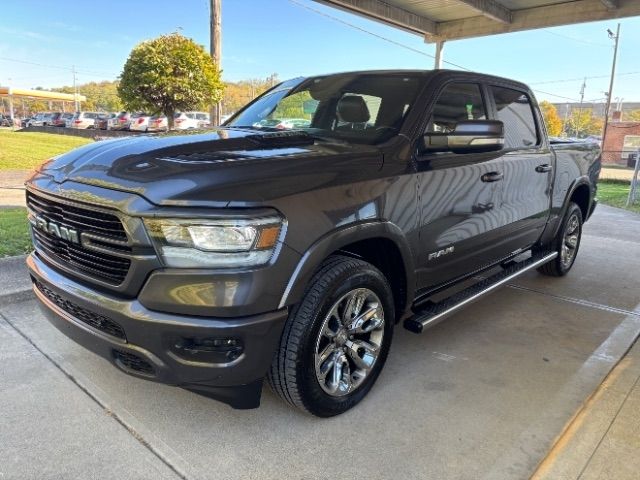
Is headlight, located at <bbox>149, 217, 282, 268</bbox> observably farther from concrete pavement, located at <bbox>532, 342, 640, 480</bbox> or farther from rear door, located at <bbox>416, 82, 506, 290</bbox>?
concrete pavement, located at <bbox>532, 342, 640, 480</bbox>

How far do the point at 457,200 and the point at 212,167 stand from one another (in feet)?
5.83

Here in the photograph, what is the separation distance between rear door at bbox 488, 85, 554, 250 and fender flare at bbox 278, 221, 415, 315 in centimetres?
148

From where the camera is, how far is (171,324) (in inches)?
87.0

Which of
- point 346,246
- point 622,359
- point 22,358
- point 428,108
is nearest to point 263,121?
point 428,108

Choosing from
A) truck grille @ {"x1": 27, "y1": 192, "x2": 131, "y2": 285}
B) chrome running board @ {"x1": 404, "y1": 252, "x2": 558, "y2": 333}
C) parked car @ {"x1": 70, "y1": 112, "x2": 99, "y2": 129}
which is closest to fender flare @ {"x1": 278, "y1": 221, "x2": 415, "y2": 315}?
chrome running board @ {"x1": 404, "y1": 252, "x2": 558, "y2": 333}

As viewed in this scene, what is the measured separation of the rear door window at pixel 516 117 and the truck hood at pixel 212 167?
1749mm

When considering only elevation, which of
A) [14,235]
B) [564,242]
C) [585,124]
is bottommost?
[14,235]

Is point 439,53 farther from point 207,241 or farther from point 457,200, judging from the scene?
point 207,241

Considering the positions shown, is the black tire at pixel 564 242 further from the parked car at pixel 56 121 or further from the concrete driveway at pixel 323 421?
the parked car at pixel 56 121

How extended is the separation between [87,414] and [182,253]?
1247 mm

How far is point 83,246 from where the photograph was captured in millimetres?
2467

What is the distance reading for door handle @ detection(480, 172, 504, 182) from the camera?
3712mm

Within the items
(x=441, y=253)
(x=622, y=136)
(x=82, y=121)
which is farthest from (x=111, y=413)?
(x=622, y=136)

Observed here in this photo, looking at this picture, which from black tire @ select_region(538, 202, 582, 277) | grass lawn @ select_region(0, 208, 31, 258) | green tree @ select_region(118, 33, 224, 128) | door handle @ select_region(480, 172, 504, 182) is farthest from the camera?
green tree @ select_region(118, 33, 224, 128)
